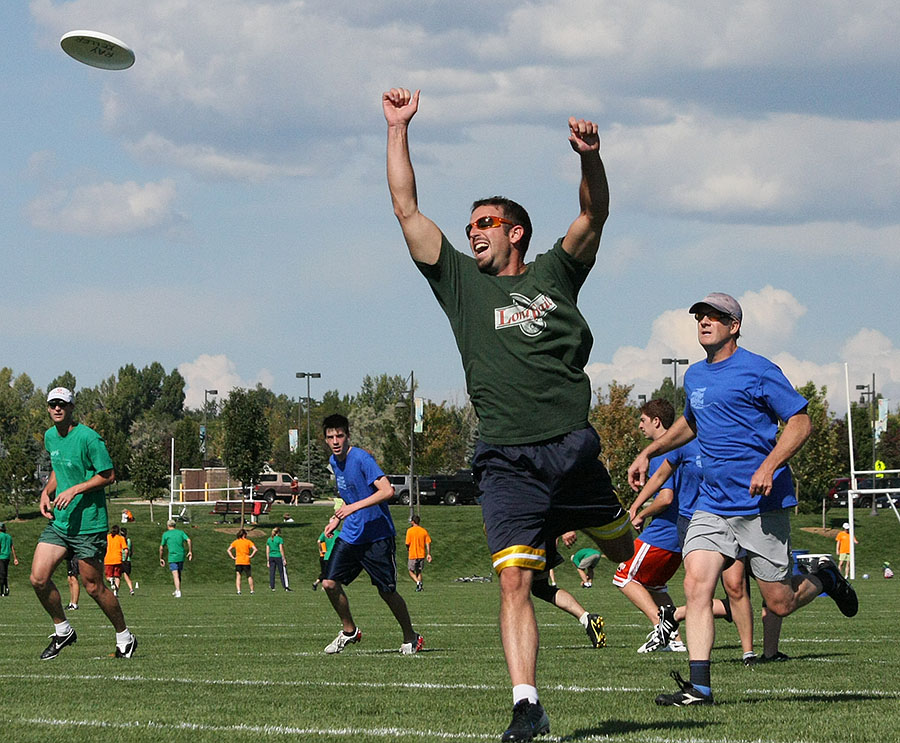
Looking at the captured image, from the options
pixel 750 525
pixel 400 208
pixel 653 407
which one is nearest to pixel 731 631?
pixel 653 407

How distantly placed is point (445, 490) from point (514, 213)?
6929cm

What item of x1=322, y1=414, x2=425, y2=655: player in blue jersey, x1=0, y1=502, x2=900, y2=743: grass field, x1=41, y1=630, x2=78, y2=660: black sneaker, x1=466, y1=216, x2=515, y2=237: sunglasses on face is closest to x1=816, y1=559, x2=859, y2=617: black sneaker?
x1=0, y1=502, x2=900, y2=743: grass field

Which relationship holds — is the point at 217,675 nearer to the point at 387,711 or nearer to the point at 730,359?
the point at 387,711

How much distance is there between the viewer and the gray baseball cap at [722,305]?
311 inches

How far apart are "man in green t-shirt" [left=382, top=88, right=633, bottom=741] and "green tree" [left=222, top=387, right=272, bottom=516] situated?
191 feet

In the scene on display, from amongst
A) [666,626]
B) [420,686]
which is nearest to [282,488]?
[666,626]

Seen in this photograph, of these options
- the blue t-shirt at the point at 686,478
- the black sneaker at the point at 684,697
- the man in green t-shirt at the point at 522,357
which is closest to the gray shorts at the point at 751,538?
the black sneaker at the point at 684,697

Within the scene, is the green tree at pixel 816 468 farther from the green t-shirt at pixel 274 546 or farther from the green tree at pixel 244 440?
the green t-shirt at pixel 274 546

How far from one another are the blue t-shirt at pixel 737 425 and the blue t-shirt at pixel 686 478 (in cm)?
232

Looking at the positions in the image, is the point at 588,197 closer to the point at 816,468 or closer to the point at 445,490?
the point at 816,468

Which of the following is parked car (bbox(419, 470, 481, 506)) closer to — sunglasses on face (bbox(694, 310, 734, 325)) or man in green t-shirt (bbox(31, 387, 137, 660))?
man in green t-shirt (bbox(31, 387, 137, 660))

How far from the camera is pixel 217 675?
28.5 ft

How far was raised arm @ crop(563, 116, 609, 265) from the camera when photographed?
558cm

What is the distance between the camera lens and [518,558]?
18.2 feet
